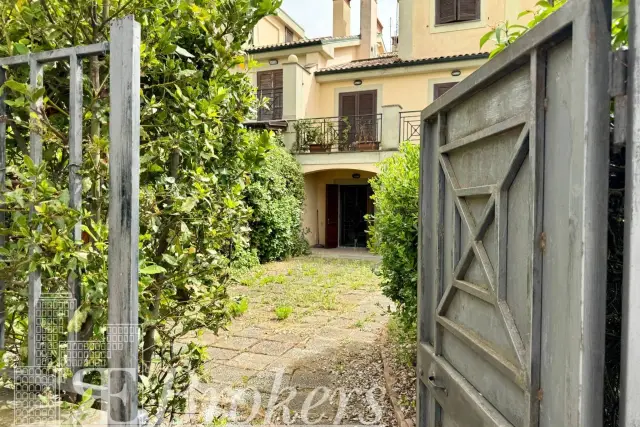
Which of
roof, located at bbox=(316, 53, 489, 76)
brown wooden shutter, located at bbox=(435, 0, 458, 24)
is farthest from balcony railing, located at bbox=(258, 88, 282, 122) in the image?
brown wooden shutter, located at bbox=(435, 0, 458, 24)

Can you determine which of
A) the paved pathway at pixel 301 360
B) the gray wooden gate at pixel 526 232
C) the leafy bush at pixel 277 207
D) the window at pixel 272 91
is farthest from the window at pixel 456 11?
the gray wooden gate at pixel 526 232

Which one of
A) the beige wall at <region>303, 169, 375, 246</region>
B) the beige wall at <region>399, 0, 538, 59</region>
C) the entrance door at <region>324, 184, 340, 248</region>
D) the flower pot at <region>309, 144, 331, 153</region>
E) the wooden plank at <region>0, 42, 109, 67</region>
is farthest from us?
the entrance door at <region>324, 184, 340, 248</region>

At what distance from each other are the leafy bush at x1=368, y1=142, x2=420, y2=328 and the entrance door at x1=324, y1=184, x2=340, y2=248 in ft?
35.9

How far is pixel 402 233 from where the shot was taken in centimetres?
421

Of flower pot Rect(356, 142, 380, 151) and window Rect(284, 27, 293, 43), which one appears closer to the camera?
flower pot Rect(356, 142, 380, 151)

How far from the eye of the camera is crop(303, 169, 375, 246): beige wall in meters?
15.1

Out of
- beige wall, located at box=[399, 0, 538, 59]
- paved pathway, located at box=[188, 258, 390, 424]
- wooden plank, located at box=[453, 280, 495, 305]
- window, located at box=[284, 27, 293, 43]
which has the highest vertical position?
window, located at box=[284, 27, 293, 43]

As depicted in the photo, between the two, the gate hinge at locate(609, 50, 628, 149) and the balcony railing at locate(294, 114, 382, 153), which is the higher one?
the balcony railing at locate(294, 114, 382, 153)

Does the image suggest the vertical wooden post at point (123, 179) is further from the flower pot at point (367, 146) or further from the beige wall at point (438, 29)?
the beige wall at point (438, 29)

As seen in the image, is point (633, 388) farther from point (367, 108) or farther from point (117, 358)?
point (367, 108)

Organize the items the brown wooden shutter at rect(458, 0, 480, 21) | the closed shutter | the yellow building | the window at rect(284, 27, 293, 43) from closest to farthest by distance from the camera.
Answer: the yellow building → the brown wooden shutter at rect(458, 0, 480, 21) → the closed shutter → the window at rect(284, 27, 293, 43)

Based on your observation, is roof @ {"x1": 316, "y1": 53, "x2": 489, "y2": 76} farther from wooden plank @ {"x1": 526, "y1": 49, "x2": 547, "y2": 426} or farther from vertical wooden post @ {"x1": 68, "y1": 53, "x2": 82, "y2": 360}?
vertical wooden post @ {"x1": 68, "y1": 53, "x2": 82, "y2": 360}

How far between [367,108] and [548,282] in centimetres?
1448

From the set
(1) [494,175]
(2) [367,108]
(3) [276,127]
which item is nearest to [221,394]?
(1) [494,175]
